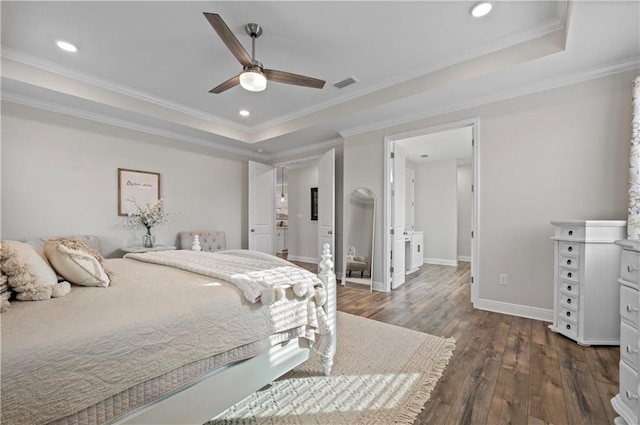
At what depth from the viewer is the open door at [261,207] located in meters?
5.55

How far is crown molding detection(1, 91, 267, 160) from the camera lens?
3.27 meters

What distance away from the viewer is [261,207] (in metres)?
5.78

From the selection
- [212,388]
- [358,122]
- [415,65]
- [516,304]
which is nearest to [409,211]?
[358,122]

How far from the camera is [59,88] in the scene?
314 cm

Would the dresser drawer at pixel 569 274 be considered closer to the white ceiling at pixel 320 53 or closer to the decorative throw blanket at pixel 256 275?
the white ceiling at pixel 320 53

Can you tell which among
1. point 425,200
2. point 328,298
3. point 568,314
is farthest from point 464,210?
point 328,298

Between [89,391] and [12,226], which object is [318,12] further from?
[12,226]

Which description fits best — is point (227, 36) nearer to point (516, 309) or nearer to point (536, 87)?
point (536, 87)

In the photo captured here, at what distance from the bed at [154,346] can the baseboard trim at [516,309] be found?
2397 mm

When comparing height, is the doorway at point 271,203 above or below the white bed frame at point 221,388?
above

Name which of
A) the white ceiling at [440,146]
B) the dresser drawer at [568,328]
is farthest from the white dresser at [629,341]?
the white ceiling at [440,146]

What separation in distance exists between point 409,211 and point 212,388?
600 centimetres

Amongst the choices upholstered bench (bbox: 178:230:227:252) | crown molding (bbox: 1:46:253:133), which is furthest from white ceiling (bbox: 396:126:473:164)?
upholstered bench (bbox: 178:230:227:252)

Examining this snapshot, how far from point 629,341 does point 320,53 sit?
10.5ft
